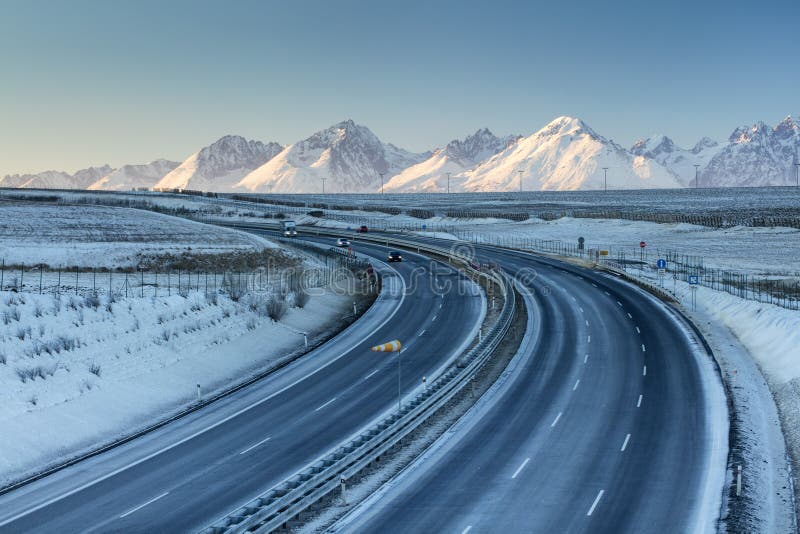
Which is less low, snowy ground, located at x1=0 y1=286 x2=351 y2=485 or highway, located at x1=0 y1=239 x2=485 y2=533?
snowy ground, located at x1=0 y1=286 x2=351 y2=485

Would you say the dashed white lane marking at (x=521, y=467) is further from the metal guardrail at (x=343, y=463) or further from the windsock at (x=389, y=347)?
the windsock at (x=389, y=347)

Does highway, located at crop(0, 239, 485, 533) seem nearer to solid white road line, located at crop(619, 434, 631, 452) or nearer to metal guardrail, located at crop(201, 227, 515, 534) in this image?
metal guardrail, located at crop(201, 227, 515, 534)

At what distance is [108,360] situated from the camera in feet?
118

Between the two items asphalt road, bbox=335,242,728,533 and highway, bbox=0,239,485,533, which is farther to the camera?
highway, bbox=0,239,485,533

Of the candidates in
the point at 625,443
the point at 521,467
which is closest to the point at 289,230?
the point at 625,443

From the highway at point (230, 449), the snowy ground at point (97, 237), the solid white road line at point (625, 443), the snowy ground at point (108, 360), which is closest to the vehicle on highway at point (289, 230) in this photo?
the snowy ground at point (97, 237)

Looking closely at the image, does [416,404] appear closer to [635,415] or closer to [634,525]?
[635,415]

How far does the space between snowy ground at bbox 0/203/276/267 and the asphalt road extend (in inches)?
1734

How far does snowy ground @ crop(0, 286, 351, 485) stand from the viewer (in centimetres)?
2953

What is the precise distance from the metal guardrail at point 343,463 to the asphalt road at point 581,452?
1.35 m

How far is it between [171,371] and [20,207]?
80.5 m

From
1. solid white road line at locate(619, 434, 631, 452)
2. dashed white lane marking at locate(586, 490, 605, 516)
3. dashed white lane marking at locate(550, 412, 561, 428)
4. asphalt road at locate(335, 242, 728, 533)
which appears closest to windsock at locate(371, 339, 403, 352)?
asphalt road at locate(335, 242, 728, 533)

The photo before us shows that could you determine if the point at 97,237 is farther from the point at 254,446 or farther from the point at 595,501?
the point at 595,501

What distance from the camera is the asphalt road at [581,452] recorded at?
2252 centimetres
